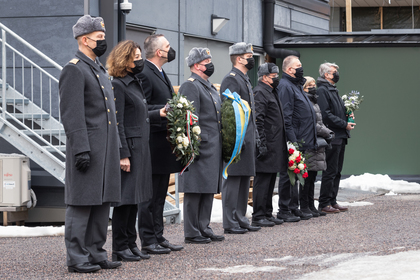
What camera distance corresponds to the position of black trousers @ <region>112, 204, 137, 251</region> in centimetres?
579

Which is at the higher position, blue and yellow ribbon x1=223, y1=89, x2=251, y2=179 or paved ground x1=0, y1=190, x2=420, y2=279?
blue and yellow ribbon x1=223, y1=89, x2=251, y2=179

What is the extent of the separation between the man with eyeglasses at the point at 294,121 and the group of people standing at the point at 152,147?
0.01m

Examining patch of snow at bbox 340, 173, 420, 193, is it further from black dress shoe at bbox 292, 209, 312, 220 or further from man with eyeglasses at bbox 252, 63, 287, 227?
man with eyeglasses at bbox 252, 63, 287, 227

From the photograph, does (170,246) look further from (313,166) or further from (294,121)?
(313,166)

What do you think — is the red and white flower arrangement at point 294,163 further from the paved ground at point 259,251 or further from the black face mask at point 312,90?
the black face mask at point 312,90

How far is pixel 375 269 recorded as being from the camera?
5.13 meters

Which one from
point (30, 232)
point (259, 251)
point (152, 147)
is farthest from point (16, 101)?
point (259, 251)

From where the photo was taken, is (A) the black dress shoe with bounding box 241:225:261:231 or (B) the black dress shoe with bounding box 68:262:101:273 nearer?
(B) the black dress shoe with bounding box 68:262:101:273

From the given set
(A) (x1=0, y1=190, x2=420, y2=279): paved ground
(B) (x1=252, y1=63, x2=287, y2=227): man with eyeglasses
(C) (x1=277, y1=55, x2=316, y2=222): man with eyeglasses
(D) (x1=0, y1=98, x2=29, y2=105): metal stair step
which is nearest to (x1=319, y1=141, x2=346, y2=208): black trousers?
(A) (x1=0, y1=190, x2=420, y2=279): paved ground

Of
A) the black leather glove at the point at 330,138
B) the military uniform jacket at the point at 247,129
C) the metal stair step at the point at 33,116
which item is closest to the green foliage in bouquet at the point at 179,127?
the military uniform jacket at the point at 247,129

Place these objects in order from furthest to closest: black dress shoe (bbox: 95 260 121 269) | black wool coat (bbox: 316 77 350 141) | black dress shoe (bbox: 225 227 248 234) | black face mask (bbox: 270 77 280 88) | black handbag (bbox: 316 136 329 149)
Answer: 1. black wool coat (bbox: 316 77 350 141)
2. black handbag (bbox: 316 136 329 149)
3. black face mask (bbox: 270 77 280 88)
4. black dress shoe (bbox: 225 227 248 234)
5. black dress shoe (bbox: 95 260 121 269)

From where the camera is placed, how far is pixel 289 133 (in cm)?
872

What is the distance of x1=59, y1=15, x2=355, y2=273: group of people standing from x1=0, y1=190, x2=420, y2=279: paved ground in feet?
0.76

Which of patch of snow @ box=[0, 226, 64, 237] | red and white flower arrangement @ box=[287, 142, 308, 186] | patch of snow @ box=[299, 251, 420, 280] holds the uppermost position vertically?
red and white flower arrangement @ box=[287, 142, 308, 186]
